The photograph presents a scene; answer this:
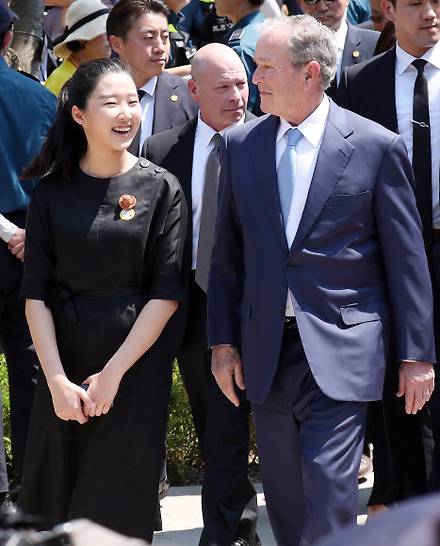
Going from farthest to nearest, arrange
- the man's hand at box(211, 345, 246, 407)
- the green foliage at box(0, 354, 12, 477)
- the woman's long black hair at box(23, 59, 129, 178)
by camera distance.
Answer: the green foliage at box(0, 354, 12, 477) < the woman's long black hair at box(23, 59, 129, 178) < the man's hand at box(211, 345, 246, 407)

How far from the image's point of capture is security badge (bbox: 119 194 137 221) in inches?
185

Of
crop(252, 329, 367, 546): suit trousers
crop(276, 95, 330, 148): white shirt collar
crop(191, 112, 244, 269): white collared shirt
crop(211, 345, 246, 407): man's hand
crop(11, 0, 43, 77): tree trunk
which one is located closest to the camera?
crop(252, 329, 367, 546): suit trousers

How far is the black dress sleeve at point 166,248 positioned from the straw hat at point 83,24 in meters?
3.06

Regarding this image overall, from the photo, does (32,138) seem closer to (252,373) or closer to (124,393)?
(124,393)

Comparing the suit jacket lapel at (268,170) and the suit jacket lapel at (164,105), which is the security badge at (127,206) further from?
the suit jacket lapel at (164,105)

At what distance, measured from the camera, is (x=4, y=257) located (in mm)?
5781

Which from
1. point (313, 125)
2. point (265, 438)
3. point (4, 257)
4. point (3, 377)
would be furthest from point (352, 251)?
point (3, 377)

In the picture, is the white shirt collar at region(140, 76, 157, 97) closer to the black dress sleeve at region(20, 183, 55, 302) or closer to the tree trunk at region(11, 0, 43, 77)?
the black dress sleeve at region(20, 183, 55, 302)

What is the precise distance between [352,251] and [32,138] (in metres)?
2.22

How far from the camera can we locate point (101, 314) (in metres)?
4.69

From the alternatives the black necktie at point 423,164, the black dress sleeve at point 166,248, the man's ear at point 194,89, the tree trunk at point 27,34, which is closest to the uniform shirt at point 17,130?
the man's ear at point 194,89

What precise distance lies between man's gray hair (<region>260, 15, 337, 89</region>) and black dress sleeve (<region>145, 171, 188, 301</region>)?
0.78 m

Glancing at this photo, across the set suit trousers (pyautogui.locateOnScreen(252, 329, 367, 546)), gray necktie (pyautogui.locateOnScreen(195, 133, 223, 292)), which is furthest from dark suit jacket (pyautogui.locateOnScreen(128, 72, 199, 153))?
suit trousers (pyautogui.locateOnScreen(252, 329, 367, 546))

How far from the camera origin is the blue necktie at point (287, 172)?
4.32 metres
